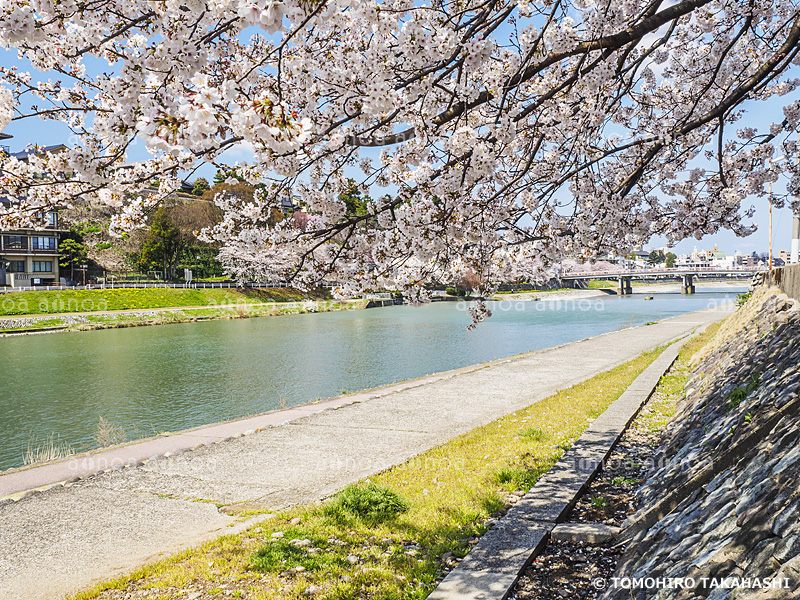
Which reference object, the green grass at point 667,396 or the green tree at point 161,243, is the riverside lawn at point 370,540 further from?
A: the green tree at point 161,243

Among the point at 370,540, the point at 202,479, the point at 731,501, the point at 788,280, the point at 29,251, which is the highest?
the point at 29,251

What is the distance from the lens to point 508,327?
3759 cm

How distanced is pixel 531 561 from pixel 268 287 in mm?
64319

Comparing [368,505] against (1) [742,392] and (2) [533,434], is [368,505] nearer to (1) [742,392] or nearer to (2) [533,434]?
(2) [533,434]

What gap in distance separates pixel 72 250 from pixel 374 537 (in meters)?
64.0

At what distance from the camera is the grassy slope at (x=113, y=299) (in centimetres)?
Answer: 4278

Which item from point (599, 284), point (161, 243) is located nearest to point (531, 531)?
point (161, 243)

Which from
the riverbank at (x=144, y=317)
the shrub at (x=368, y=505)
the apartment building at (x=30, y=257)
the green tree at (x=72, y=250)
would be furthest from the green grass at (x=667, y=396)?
the apartment building at (x=30, y=257)

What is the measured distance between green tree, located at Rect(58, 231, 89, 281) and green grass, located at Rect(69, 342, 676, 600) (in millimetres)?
61143

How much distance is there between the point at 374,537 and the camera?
4953mm

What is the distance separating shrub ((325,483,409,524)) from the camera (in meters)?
5.29

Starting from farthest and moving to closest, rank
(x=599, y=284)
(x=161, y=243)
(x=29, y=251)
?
1. (x=599, y=284)
2. (x=161, y=243)
3. (x=29, y=251)

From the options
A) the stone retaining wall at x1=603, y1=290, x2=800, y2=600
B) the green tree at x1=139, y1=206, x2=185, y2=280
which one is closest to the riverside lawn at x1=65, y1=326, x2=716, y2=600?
the stone retaining wall at x1=603, y1=290, x2=800, y2=600

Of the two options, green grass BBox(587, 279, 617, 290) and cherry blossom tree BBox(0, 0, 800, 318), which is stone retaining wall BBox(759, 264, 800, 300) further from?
green grass BBox(587, 279, 617, 290)
